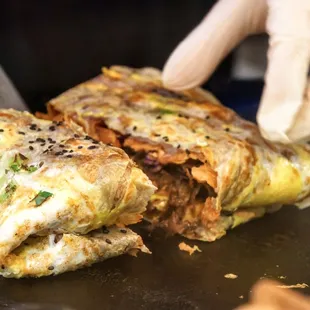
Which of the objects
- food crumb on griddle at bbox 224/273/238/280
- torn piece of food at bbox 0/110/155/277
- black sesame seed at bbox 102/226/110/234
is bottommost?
food crumb on griddle at bbox 224/273/238/280

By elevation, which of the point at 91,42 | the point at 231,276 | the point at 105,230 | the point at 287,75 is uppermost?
Result: the point at 287,75

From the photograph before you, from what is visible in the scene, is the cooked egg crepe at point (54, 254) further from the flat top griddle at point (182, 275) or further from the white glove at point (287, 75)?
the white glove at point (287, 75)

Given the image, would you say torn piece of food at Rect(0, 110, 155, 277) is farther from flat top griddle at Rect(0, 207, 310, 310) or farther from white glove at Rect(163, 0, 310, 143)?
white glove at Rect(163, 0, 310, 143)

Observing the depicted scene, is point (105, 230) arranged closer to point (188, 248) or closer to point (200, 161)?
point (188, 248)

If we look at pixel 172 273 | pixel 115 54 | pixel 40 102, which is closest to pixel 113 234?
pixel 172 273

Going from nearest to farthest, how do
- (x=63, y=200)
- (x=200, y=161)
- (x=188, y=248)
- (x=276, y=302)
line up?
(x=276, y=302)
(x=63, y=200)
(x=188, y=248)
(x=200, y=161)

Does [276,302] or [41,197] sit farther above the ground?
[41,197]

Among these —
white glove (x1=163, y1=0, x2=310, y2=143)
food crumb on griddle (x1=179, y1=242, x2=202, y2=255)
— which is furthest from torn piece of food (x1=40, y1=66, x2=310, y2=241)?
white glove (x1=163, y1=0, x2=310, y2=143)

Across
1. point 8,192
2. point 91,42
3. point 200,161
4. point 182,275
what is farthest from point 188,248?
point 91,42
